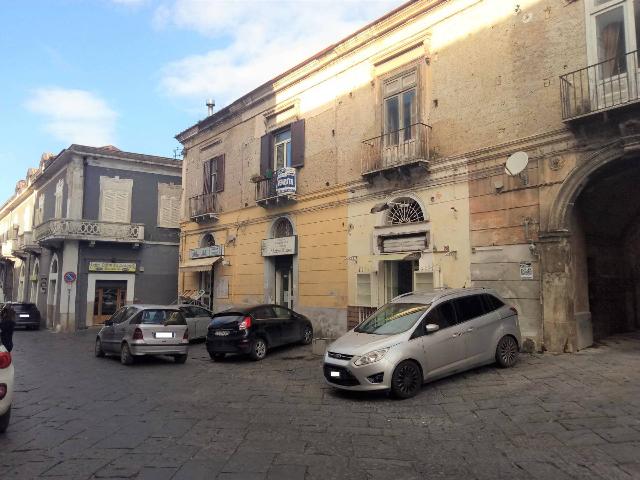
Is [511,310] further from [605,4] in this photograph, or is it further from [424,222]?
[605,4]

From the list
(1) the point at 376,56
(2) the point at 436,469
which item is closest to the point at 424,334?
(2) the point at 436,469

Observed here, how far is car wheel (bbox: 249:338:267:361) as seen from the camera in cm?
1220

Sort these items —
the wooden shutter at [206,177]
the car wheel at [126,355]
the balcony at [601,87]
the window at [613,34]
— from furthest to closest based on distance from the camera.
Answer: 1. the wooden shutter at [206,177]
2. the car wheel at [126,355]
3. the window at [613,34]
4. the balcony at [601,87]

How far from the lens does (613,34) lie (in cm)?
952

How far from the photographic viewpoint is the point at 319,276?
15.8m

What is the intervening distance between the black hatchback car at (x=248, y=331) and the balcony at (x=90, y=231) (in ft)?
49.9

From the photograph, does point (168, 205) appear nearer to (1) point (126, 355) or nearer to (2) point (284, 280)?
(2) point (284, 280)

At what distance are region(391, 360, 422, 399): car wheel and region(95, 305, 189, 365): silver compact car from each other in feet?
21.6

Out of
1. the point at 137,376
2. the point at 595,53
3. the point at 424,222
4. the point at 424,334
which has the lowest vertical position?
the point at 137,376

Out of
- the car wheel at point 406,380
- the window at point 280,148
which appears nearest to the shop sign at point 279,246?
the window at point 280,148

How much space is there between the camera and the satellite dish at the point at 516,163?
10391 millimetres

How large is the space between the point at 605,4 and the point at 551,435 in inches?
335

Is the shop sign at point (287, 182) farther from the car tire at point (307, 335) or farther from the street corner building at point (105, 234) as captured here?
the street corner building at point (105, 234)

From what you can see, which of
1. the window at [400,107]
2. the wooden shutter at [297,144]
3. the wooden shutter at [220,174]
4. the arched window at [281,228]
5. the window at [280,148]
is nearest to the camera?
the window at [400,107]
